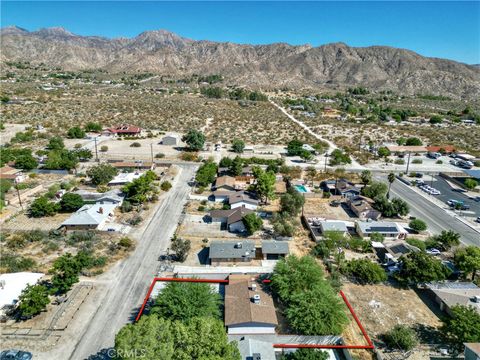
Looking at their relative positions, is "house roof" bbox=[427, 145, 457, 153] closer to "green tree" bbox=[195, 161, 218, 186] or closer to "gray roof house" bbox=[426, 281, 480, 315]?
"green tree" bbox=[195, 161, 218, 186]

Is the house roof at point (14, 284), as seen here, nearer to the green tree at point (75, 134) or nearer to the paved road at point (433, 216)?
the paved road at point (433, 216)

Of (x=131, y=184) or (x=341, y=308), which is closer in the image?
(x=341, y=308)

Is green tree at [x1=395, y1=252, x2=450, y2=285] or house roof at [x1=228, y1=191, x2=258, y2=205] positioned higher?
house roof at [x1=228, y1=191, x2=258, y2=205]

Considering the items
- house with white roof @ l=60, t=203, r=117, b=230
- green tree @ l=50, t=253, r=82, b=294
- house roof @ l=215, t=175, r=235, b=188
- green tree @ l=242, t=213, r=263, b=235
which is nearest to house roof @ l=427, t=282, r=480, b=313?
green tree @ l=242, t=213, r=263, b=235

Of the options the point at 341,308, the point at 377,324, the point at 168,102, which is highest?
the point at 168,102

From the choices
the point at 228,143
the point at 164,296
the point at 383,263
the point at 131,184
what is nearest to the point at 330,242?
the point at 383,263

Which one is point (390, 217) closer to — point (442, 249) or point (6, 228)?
point (442, 249)
